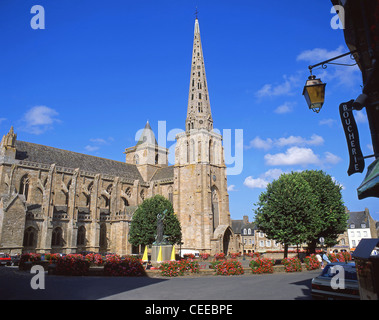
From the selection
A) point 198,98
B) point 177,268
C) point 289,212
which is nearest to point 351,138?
point 177,268

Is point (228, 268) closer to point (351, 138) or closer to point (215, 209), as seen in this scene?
point (351, 138)

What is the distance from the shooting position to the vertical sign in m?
6.94

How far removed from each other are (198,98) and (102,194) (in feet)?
79.3

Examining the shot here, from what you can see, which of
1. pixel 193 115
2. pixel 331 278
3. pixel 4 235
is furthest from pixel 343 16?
pixel 193 115

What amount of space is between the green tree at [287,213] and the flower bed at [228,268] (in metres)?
10.2

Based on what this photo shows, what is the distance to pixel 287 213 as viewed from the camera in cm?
2819

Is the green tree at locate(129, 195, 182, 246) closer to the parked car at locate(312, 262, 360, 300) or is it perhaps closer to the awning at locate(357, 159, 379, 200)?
the parked car at locate(312, 262, 360, 300)

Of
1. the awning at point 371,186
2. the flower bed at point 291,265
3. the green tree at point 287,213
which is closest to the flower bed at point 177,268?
the flower bed at point 291,265

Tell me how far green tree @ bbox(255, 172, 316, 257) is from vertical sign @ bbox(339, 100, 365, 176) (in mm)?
21819

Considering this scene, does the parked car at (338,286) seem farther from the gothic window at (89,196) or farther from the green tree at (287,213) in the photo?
the gothic window at (89,196)

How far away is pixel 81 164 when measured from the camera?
5347 centimetres

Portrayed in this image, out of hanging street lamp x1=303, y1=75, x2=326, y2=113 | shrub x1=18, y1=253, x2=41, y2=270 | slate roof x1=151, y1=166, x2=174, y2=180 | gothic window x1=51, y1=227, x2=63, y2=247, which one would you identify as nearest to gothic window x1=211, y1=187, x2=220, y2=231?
slate roof x1=151, y1=166, x2=174, y2=180
